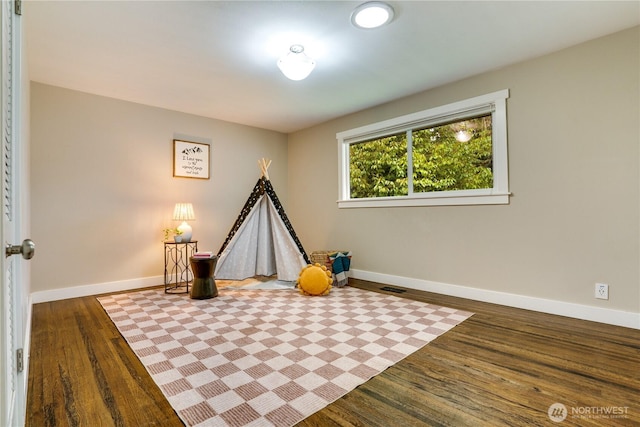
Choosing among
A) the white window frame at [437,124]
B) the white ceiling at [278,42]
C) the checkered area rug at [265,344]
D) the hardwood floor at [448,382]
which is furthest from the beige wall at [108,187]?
the white window frame at [437,124]

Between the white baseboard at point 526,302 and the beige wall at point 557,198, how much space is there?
0.05m

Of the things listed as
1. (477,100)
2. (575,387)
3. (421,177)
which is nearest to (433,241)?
(421,177)

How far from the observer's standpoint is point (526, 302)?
9.73 ft

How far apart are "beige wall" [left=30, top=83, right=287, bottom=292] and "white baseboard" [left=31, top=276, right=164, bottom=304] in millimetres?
56

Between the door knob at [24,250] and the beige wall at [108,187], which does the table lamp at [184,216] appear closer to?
the beige wall at [108,187]

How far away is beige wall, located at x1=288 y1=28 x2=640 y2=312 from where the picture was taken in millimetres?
2496

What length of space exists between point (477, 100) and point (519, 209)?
118cm

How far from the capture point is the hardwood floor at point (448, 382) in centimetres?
145

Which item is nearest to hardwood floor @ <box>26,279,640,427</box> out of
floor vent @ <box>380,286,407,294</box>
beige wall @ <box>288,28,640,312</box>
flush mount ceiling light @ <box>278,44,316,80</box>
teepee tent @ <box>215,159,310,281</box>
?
beige wall @ <box>288,28,640,312</box>

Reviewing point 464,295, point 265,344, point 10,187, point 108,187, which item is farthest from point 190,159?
point 464,295

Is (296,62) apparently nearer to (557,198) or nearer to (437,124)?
(437,124)

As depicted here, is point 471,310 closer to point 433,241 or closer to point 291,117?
point 433,241

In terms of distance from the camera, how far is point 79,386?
1.70 m

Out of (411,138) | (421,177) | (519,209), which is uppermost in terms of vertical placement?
(411,138)
